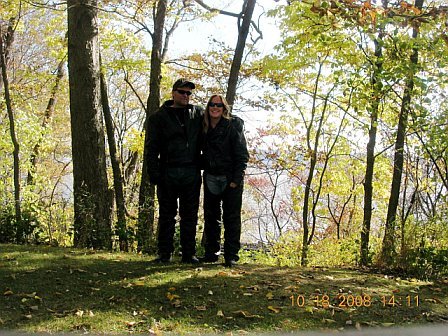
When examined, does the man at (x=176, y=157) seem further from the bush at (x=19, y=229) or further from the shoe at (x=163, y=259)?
the bush at (x=19, y=229)

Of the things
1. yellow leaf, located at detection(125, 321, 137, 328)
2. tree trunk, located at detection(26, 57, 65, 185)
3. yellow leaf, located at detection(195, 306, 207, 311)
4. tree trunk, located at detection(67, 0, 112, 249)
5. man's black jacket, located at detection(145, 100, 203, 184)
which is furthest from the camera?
tree trunk, located at detection(26, 57, 65, 185)

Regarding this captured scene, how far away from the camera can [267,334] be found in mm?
3781

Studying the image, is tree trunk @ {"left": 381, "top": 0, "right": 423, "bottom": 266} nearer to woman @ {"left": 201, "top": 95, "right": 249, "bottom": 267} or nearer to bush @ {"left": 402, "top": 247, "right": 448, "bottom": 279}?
bush @ {"left": 402, "top": 247, "right": 448, "bottom": 279}

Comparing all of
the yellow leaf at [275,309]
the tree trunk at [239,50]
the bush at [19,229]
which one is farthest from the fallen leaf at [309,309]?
the tree trunk at [239,50]

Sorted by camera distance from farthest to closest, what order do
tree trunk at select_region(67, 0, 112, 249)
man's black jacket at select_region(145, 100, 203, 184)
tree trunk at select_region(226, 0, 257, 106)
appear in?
tree trunk at select_region(226, 0, 257, 106)
tree trunk at select_region(67, 0, 112, 249)
man's black jacket at select_region(145, 100, 203, 184)

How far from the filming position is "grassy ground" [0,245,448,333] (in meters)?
3.95

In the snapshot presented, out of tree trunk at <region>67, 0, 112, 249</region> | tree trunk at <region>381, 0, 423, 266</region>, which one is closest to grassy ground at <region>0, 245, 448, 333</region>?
tree trunk at <region>381, 0, 423, 266</region>

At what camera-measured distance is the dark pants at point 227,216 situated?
5.84m

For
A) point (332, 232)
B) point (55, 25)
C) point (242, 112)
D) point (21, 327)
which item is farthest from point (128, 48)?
point (332, 232)

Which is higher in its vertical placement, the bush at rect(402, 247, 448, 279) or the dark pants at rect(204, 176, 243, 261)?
the dark pants at rect(204, 176, 243, 261)

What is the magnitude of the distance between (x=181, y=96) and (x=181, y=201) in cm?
130
